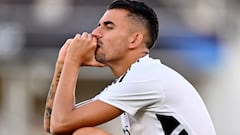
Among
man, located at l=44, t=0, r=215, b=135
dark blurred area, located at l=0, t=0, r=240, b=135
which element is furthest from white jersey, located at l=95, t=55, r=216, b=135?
dark blurred area, located at l=0, t=0, r=240, b=135

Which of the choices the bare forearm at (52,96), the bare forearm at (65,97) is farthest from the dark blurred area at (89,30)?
the bare forearm at (65,97)

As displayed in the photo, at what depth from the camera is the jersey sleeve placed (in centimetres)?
328

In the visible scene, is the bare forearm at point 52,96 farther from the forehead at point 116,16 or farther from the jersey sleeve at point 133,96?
the jersey sleeve at point 133,96

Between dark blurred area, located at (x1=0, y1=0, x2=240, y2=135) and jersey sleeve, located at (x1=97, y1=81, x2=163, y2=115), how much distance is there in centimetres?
814

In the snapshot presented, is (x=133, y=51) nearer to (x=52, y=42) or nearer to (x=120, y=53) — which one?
(x=120, y=53)

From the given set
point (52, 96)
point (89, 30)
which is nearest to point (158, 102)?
point (52, 96)

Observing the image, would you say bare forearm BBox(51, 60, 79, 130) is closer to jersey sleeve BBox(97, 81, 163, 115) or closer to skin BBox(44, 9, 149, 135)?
skin BBox(44, 9, 149, 135)

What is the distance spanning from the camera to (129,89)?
130 inches

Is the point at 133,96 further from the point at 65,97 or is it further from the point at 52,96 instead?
the point at 52,96

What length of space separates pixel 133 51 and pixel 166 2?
→ 8540 millimetres

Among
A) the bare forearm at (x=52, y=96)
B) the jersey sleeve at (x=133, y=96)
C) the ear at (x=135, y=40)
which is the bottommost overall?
the bare forearm at (x=52, y=96)

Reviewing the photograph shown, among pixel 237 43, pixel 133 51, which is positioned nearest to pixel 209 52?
pixel 237 43

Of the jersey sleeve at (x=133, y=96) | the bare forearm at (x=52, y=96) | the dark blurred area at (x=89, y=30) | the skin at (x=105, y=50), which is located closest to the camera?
the jersey sleeve at (x=133, y=96)

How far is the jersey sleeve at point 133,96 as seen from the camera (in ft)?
10.8
